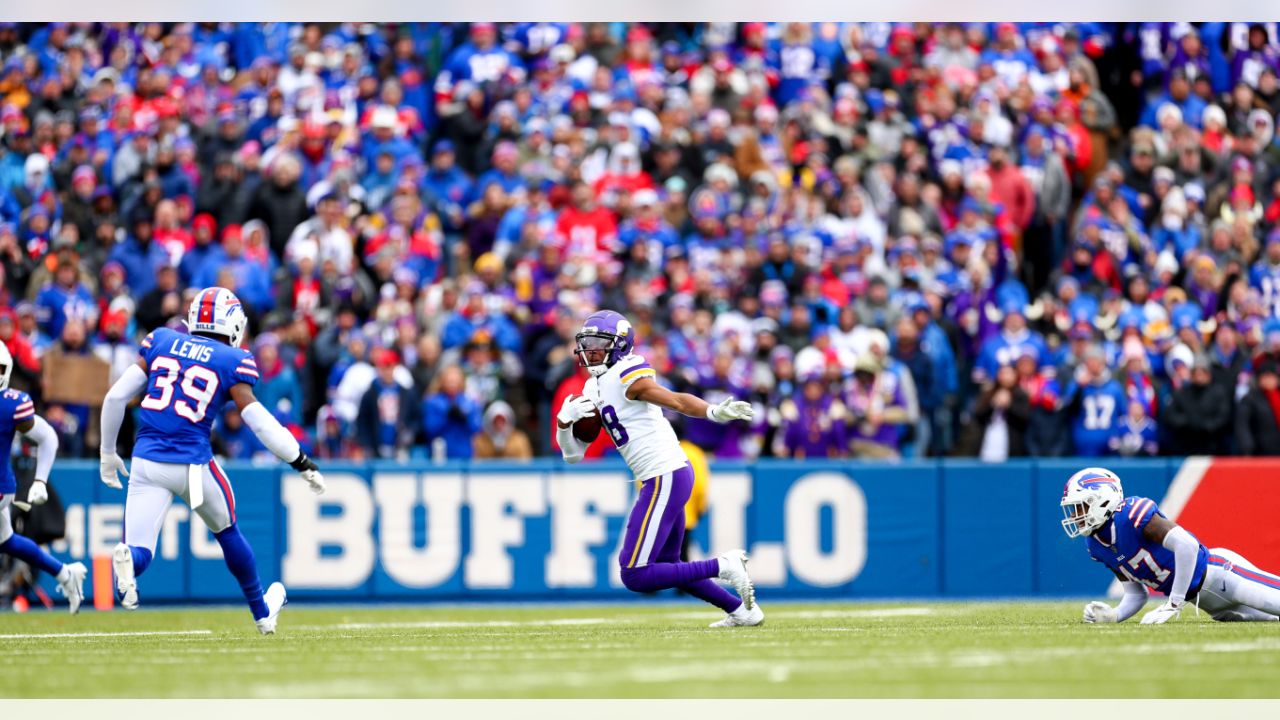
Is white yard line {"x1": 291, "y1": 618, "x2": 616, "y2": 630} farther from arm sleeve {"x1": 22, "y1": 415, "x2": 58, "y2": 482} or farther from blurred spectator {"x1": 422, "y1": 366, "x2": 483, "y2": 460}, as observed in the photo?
blurred spectator {"x1": 422, "y1": 366, "x2": 483, "y2": 460}

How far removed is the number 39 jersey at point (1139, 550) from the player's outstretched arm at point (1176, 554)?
4 centimetres

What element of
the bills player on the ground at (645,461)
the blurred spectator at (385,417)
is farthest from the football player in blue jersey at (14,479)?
the blurred spectator at (385,417)

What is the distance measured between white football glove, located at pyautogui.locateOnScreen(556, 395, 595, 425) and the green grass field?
3.65 ft

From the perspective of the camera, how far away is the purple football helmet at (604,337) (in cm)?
955

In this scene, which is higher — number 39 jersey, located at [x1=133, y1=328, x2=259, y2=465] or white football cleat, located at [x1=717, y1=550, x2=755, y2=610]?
number 39 jersey, located at [x1=133, y1=328, x2=259, y2=465]

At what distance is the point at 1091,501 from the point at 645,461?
2.28 m

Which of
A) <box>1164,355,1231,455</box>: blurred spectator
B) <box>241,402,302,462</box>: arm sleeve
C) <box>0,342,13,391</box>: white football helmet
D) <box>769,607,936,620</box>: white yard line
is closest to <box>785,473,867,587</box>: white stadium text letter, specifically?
→ <box>769,607,936,620</box>: white yard line

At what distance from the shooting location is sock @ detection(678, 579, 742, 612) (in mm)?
9453

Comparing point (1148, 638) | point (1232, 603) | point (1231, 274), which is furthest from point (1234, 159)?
point (1148, 638)

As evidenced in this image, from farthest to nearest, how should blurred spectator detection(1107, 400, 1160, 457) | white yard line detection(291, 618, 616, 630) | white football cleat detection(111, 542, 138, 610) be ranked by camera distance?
blurred spectator detection(1107, 400, 1160, 457) < white yard line detection(291, 618, 616, 630) < white football cleat detection(111, 542, 138, 610)

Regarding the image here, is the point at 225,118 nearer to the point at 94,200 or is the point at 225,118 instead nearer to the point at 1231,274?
the point at 94,200

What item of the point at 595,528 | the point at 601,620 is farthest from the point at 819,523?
the point at 601,620

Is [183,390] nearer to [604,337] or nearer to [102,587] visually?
[604,337]

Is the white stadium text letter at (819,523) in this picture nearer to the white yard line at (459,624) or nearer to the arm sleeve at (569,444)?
the white yard line at (459,624)
